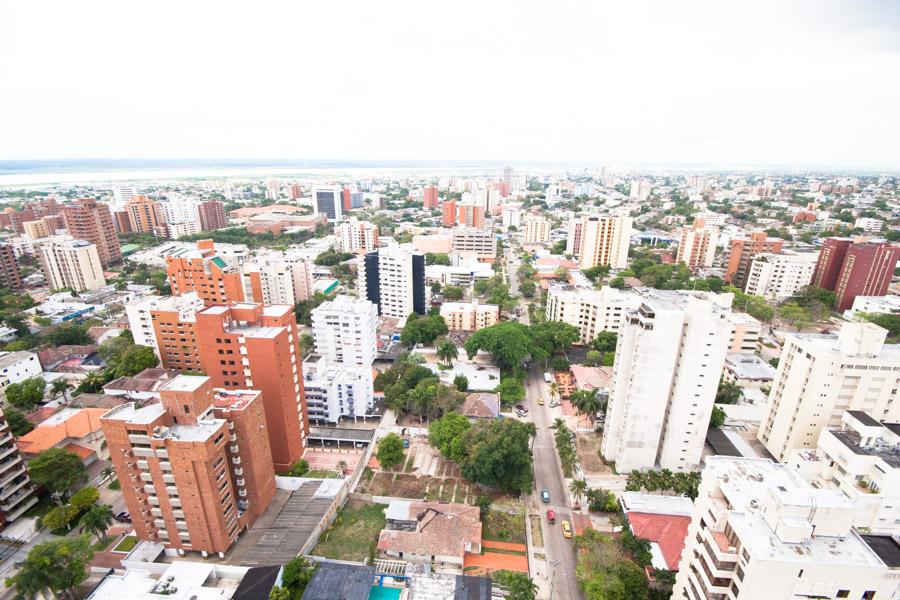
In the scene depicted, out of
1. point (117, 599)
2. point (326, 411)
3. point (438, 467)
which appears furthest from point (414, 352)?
point (117, 599)

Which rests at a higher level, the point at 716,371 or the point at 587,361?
the point at 716,371

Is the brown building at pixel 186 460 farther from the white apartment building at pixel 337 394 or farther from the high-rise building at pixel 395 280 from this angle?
the high-rise building at pixel 395 280

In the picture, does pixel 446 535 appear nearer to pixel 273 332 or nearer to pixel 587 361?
pixel 273 332

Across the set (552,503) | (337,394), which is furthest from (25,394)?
(552,503)

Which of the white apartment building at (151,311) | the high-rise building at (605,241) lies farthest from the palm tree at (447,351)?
the high-rise building at (605,241)

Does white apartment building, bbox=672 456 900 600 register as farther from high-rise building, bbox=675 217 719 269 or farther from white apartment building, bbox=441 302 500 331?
high-rise building, bbox=675 217 719 269

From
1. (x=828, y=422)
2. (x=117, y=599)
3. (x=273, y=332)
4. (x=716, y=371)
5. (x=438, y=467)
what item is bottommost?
(x=438, y=467)

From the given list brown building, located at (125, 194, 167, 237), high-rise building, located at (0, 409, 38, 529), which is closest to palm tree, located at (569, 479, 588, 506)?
high-rise building, located at (0, 409, 38, 529)

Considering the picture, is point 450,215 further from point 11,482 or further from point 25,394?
point 11,482
